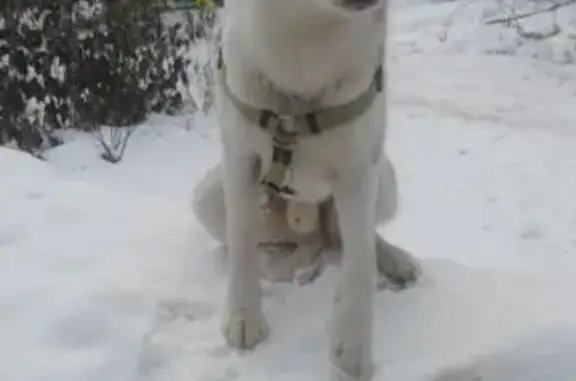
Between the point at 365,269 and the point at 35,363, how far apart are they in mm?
661

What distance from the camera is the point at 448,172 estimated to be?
4480 millimetres

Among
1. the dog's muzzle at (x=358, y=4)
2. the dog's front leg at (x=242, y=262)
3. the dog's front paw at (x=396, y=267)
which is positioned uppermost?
the dog's muzzle at (x=358, y=4)

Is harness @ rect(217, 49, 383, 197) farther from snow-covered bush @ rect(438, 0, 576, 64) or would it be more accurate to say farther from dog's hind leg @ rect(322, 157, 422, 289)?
snow-covered bush @ rect(438, 0, 576, 64)

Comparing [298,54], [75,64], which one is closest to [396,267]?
[298,54]

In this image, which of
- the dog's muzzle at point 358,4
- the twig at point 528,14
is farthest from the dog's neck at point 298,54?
the twig at point 528,14

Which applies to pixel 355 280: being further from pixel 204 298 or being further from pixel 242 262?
pixel 204 298

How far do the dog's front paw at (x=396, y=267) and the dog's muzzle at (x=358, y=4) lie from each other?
32.4 inches

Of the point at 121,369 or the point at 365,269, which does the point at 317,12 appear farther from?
the point at 121,369

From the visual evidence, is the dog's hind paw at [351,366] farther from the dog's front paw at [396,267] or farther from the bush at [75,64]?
the bush at [75,64]

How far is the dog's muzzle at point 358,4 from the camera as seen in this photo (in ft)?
6.01

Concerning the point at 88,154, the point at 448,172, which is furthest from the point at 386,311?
the point at 88,154

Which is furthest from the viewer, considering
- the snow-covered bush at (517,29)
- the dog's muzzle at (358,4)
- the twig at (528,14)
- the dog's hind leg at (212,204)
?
the twig at (528,14)

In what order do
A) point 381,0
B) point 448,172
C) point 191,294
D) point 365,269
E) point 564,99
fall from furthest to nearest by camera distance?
point 564,99
point 448,172
point 191,294
point 365,269
point 381,0

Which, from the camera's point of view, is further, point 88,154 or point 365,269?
point 88,154
